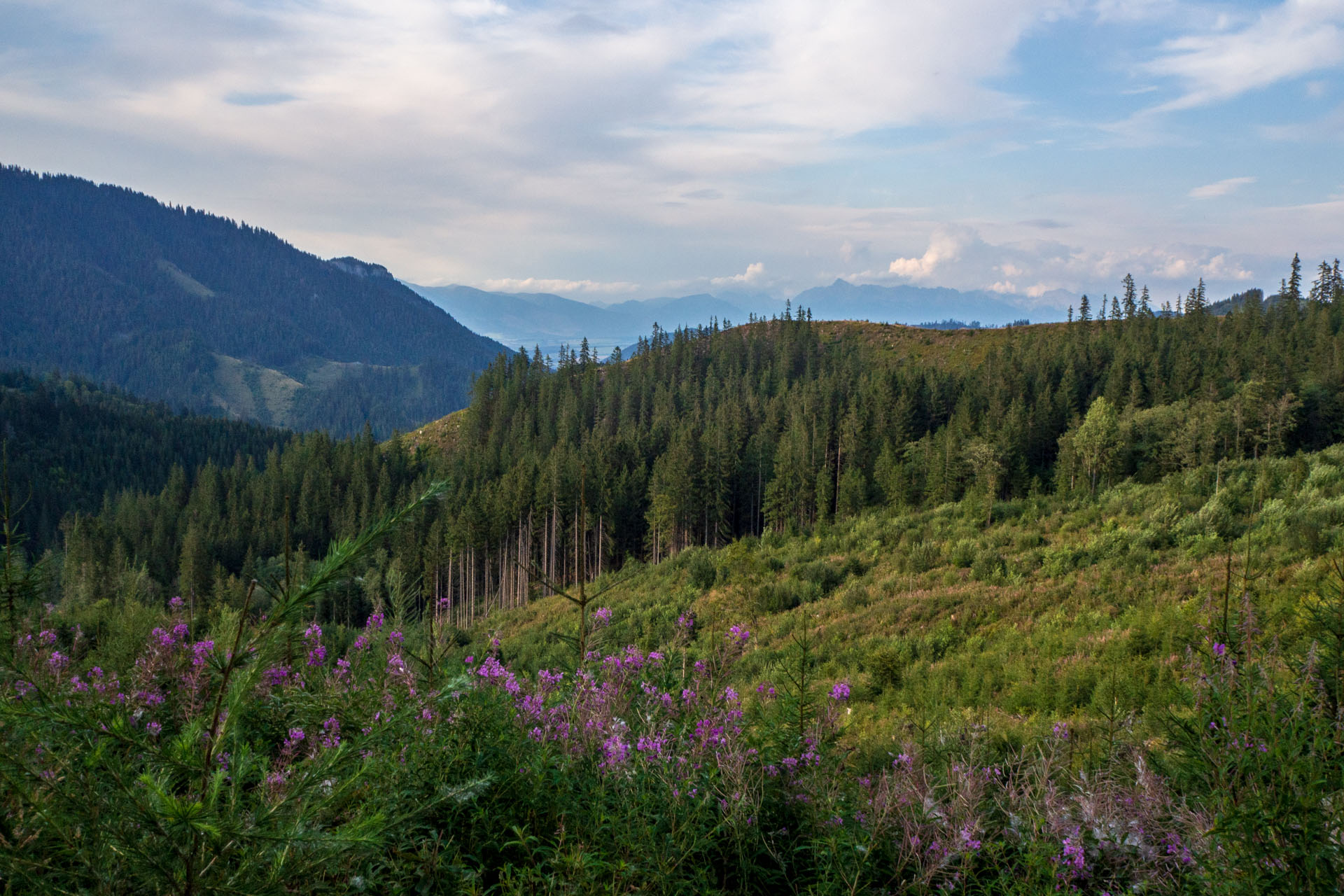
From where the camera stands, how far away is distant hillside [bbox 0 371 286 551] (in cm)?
11619

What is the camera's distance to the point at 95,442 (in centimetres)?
13312

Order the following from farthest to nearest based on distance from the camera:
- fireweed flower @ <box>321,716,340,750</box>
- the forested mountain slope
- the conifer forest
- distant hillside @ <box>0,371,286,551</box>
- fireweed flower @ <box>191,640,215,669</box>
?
distant hillside @ <box>0,371,286,551</box> < the forested mountain slope < fireweed flower @ <box>191,640,215,669</box> < fireweed flower @ <box>321,716,340,750</box> < the conifer forest

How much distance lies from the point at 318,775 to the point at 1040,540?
98.9ft

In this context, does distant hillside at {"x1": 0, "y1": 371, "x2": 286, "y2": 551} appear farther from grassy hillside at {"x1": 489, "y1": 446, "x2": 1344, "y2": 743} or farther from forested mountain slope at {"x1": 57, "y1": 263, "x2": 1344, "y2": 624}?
grassy hillside at {"x1": 489, "y1": 446, "x2": 1344, "y2": 743}

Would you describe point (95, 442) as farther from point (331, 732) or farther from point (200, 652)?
point (331, 732)

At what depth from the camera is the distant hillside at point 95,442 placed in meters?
116

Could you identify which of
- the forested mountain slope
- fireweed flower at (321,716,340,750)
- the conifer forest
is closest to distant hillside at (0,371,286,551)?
the forested mountain slope

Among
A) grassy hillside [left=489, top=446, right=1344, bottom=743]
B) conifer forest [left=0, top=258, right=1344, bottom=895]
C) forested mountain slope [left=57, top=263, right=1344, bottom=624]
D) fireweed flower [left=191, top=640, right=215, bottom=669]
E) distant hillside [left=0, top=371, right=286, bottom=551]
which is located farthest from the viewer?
distant hillside [left=0, top=371, right=286, bottom=551]

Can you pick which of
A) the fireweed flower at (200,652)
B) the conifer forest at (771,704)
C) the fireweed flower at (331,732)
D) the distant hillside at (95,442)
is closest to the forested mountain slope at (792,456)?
the conifer forest at (771,704)

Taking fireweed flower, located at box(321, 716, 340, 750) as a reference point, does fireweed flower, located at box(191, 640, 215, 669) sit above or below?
above

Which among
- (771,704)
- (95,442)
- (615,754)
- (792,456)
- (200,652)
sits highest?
(200,652)

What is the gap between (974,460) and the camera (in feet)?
176

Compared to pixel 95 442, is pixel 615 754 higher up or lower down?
higher up

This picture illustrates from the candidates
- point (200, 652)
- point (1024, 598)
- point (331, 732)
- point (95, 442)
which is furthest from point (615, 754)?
point (95, 442)
